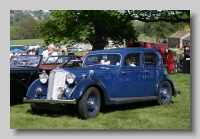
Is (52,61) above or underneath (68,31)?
underneath

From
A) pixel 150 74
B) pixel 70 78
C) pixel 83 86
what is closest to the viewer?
pixel 83 86

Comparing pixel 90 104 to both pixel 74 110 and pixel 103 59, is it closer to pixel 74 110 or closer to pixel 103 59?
pixel 74 110

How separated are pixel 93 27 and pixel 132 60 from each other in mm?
5702

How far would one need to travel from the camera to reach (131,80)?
26.0ft

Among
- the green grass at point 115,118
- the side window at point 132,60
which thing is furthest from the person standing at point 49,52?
the side window at point 132,60

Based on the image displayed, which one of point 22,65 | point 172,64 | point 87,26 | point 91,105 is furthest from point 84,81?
point 172,64

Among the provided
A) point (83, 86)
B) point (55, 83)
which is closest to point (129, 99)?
point (83, 86)

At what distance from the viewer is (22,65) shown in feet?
31.2

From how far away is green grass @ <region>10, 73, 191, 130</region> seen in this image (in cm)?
650

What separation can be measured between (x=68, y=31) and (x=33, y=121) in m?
7.74

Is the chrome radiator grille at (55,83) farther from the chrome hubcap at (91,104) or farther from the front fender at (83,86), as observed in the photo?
the chrome hubcap at (91,104)

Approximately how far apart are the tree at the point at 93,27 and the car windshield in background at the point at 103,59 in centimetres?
385

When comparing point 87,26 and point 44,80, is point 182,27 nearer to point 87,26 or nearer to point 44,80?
point 87,26

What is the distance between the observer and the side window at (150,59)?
8.57 m
